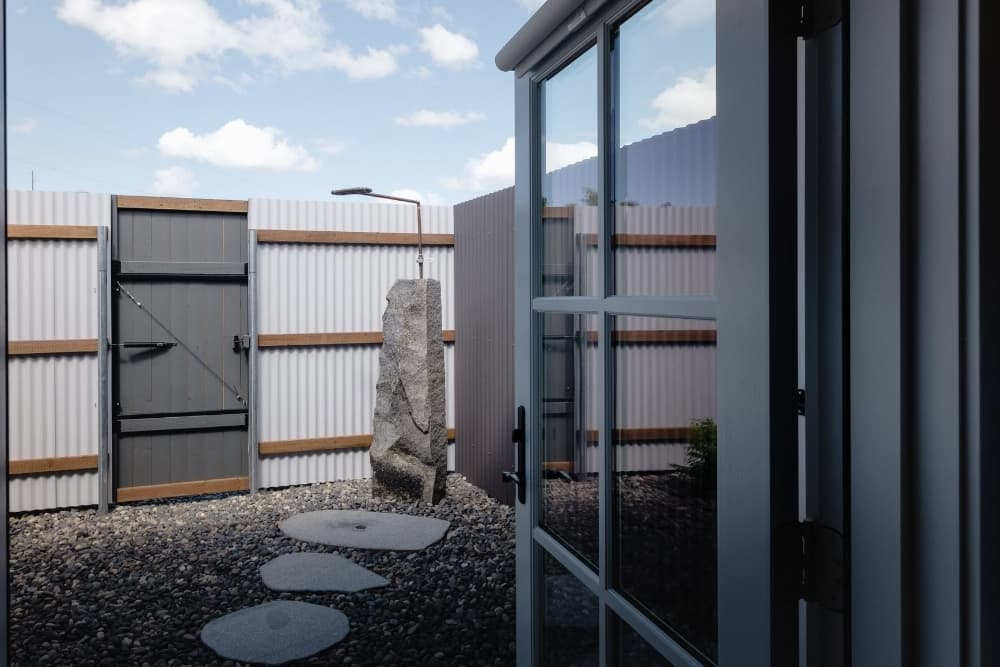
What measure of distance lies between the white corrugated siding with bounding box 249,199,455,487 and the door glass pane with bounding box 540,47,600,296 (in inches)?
171

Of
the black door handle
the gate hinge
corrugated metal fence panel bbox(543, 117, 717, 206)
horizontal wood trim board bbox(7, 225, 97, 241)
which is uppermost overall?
horizontal wood trim board bbox(7, 225, 97, 241)

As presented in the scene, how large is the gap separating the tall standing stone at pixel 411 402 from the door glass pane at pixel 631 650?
13.3 ft

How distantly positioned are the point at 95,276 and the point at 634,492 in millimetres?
4953

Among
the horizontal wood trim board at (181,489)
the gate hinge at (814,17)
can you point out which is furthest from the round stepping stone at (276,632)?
the gate hinge at (814,17)

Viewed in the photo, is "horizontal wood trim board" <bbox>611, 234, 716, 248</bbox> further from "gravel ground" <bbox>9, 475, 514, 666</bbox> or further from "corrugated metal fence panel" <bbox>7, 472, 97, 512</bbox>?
"corrugated metal fence panel" <bbox>7, 472, 97, 512</bbox>

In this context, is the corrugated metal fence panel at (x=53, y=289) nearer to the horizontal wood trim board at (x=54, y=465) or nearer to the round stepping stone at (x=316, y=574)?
the horizontal wood trim board at (x=54, y=465)

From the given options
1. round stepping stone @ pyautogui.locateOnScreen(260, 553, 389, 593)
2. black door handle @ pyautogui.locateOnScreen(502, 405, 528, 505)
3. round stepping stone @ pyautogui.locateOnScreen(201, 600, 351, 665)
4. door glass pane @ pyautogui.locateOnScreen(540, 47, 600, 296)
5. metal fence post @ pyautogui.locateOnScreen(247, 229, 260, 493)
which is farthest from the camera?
metal fence post @ pyautogui.locateOnScreen(247, 229, 260, 493)

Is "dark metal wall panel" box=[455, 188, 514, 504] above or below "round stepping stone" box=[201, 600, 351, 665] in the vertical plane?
above

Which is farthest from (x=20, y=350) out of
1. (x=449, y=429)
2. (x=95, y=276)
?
(x=449, y=429)

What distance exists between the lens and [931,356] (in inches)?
33.6

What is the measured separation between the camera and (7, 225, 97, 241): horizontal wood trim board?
17.1ft

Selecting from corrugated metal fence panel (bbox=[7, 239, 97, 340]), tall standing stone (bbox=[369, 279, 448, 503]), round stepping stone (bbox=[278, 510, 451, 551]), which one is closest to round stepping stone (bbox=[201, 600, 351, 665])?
round stepping stone (bbox=[278, 510, 451, 551])

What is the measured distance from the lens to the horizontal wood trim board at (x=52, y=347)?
525cm

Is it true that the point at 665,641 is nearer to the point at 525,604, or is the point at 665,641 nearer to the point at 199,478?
the point at 525,604
